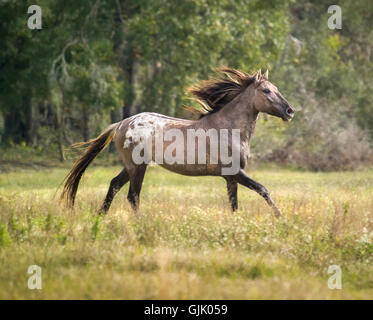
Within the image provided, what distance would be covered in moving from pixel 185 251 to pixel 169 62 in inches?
612

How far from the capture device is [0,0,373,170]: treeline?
66.8 ft

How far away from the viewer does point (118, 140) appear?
9969mm

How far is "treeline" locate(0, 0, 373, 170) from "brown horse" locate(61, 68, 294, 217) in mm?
9018

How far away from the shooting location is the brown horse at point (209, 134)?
9.45 m

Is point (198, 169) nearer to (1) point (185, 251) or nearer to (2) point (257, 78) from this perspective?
(2) point (257, 78)

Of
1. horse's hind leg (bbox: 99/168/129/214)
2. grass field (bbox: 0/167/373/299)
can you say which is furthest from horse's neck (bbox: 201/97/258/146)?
horse's hind leg (bbox: 99/168/129/214)

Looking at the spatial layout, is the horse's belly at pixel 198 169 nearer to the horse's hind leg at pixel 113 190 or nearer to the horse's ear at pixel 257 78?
the horse's hind leg at pixel 113 190

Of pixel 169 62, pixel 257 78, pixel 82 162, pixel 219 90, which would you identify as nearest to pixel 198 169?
pixel 219 90

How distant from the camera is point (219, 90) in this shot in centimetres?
998

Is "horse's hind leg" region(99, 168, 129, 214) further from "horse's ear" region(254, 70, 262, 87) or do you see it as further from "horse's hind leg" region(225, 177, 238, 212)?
"horse's ear" region(254, 70, 262, 87)
